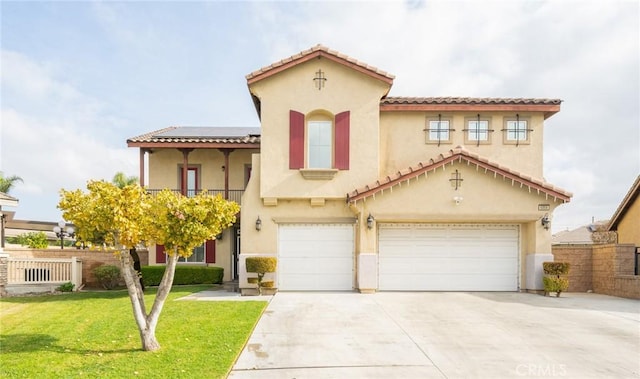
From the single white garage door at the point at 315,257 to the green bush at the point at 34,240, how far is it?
16433 millimetres

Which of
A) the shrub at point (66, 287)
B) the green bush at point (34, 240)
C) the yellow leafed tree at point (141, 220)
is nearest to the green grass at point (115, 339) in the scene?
the yellow leafed tree at point (141, 220)

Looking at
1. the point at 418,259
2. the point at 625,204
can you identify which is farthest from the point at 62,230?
the point at 625,204

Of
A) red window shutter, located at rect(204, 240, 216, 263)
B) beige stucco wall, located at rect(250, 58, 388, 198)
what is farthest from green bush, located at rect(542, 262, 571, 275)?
red window shutter, located at rect(204, 240, 216, 263)

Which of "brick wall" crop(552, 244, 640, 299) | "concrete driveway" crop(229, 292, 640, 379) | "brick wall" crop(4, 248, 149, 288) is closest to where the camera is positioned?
"concrete driveway" crop(229, 292, 640, 379)

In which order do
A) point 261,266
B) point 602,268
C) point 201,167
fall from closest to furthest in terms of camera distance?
point 261,266, point 602,268, point 201,167

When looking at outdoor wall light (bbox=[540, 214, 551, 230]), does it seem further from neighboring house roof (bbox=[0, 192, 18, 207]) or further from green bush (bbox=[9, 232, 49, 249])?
green bush (bbox=[9, 232, 49, 249])

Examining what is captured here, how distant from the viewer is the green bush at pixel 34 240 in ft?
73.0

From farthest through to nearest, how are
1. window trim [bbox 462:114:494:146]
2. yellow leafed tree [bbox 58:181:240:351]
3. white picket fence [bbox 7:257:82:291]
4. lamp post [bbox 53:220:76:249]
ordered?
1. lamp post [bbox 53:220:76:249]
2. window trim [bbox 462:114:494:146]
3. white picket fence [bbox 7:257:82:291]
4. yellow leafed tree [bbox 58:181:240:351]

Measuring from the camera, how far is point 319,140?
47.8 feet

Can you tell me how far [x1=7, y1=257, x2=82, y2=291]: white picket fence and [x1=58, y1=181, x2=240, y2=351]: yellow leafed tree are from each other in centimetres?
1032

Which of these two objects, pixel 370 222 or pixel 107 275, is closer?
pixel 370 222

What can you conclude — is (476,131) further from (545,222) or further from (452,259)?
(452,259)

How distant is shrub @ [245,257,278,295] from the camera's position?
44.1 ft

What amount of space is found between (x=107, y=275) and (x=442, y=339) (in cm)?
1406
